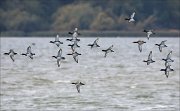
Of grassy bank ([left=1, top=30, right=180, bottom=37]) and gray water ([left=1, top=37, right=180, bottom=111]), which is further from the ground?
grassy bank ([left=1, top=30, right=180, bottom=37])

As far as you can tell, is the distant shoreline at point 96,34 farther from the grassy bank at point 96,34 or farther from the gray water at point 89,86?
the gray water at point 89,86

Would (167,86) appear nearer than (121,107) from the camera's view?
No

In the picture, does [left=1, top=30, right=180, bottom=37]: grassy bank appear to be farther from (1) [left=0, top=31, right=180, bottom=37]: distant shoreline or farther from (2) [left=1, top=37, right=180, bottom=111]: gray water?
(2) [left=1, top=37, right=180, bottom=111]: gray water

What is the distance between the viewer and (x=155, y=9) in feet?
589

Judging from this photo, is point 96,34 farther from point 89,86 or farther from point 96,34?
point 89,86

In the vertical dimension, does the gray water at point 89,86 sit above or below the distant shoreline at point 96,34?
below

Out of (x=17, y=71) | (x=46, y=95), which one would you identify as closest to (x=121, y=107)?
(x=46, y=95)

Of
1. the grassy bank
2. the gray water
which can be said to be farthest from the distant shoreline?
the gray water

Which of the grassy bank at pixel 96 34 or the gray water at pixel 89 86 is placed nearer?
the gray water at pixel 89 86

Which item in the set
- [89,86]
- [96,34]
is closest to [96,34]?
[96,34]

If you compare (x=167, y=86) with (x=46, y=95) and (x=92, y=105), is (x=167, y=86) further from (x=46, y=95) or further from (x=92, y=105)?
(x=92, y=105)

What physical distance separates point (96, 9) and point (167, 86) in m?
108

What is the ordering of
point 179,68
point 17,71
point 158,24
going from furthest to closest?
point 158,24
point 179,68
point 17,71

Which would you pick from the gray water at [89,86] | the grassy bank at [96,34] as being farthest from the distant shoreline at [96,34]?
the gray water at [89,86]
